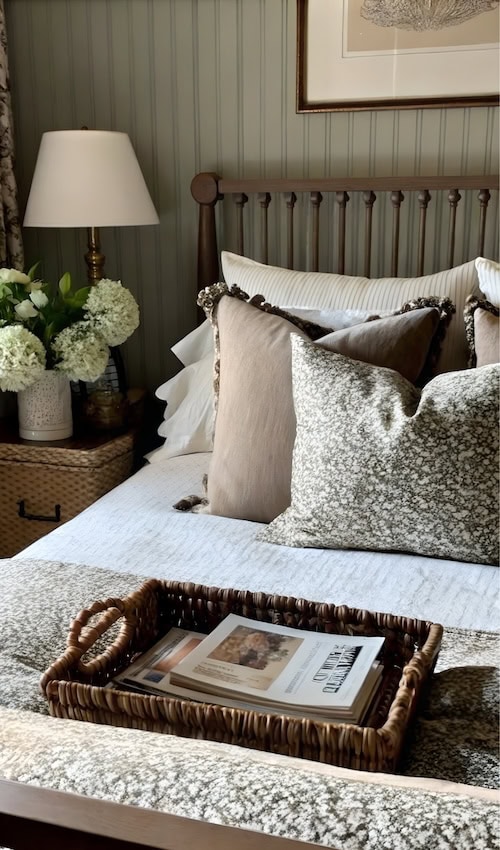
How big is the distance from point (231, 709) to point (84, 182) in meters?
1.78

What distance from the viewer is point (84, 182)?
2.39 metres

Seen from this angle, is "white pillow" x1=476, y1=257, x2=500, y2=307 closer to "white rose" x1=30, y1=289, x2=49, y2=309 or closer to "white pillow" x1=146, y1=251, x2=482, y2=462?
"white pillow" x1=146, y1=251, x2=482, y2=462

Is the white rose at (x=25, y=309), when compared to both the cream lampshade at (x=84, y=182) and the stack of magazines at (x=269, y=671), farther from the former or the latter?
the stack of magazines at (x=269, y=671)

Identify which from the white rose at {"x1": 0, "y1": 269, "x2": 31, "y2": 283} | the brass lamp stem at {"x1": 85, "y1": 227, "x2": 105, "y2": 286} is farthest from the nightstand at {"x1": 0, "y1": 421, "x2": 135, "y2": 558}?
the brass lamp stem at {"x1": 85, "y1": 227, "x2": 105, "y2": 286}

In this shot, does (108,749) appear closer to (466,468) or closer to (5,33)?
(466,468)

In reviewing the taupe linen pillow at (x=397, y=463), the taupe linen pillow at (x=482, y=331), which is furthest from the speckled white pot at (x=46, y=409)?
the taupe linen pillow at (x=482, y=331)

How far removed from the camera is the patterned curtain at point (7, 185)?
2605 mm

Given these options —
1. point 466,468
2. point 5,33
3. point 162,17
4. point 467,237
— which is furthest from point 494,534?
point 5,33

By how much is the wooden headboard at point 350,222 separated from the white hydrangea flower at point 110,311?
0.98 feet

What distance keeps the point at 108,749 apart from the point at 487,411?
0.94 meters

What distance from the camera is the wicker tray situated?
908 millimetres

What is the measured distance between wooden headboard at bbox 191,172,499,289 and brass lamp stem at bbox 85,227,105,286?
0.30m

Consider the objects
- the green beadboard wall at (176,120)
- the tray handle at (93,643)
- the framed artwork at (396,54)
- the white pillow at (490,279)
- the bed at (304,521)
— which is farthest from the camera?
the green beadboard wall at (176,120)

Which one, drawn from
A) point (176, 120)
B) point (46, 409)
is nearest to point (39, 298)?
point (46, 409)
